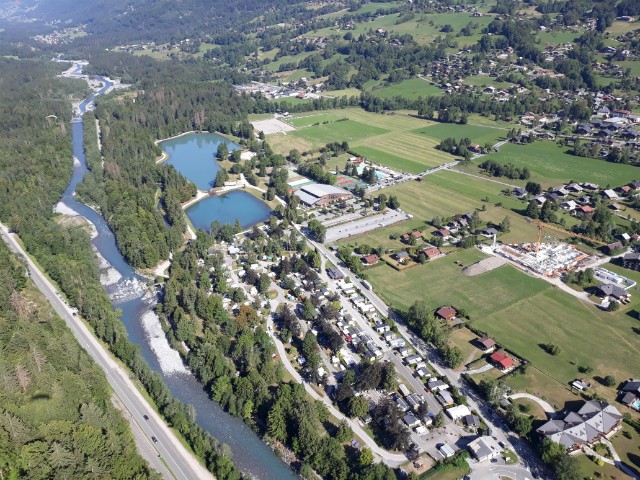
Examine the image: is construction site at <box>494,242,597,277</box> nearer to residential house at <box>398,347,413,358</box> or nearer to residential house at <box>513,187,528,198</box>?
residential house at <box>513,187,528,198</box>

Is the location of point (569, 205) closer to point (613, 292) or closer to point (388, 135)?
point (613, 292)

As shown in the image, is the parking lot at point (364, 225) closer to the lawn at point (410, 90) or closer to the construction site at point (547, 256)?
the construction site at point (547, 256)

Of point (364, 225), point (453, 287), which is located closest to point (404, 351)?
point (453, 287)

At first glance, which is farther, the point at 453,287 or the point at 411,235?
the point at 411,235

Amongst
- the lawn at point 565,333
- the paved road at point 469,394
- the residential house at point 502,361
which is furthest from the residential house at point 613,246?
the paved road at point 469,394

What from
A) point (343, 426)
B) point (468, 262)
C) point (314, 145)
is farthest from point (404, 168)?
point (343, 426)
